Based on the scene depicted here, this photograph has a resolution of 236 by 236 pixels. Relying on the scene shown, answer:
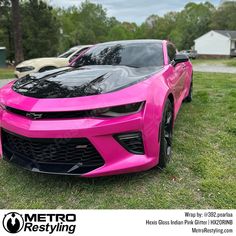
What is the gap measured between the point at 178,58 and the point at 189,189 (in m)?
2.02

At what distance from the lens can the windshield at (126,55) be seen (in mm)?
3947

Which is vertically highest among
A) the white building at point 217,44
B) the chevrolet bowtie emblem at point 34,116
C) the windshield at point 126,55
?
the windshield at point 126,55

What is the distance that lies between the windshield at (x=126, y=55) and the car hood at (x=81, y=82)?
0.33m

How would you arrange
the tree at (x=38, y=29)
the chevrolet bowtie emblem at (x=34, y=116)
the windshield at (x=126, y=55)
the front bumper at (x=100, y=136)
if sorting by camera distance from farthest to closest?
the tree at (x=38, y=29), the windshield at (x=126, y=55), the chevrolet bowtie emblem at (x=34, y=116), the front bumper at (x=100, y=136)

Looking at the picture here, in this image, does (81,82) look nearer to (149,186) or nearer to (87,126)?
(87,126)

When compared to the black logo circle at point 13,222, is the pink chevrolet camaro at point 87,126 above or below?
above

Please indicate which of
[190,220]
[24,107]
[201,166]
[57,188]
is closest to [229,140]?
[201,166]

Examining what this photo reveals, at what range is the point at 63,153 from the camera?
2607mm

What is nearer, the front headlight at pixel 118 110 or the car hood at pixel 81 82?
the front headlight at pixel 118 110

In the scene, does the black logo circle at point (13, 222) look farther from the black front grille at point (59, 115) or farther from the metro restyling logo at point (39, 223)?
the black front grille at point (59, 115)

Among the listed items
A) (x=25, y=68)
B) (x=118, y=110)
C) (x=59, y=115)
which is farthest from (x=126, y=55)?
(x=25, y=68)

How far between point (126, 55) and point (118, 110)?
1715mm

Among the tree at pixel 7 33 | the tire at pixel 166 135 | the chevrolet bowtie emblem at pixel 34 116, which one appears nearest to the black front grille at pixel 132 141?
the tire at pixel 166 135

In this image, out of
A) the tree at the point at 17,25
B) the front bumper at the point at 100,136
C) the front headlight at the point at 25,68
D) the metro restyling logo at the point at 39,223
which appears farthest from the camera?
the tree at the point at 17,25
